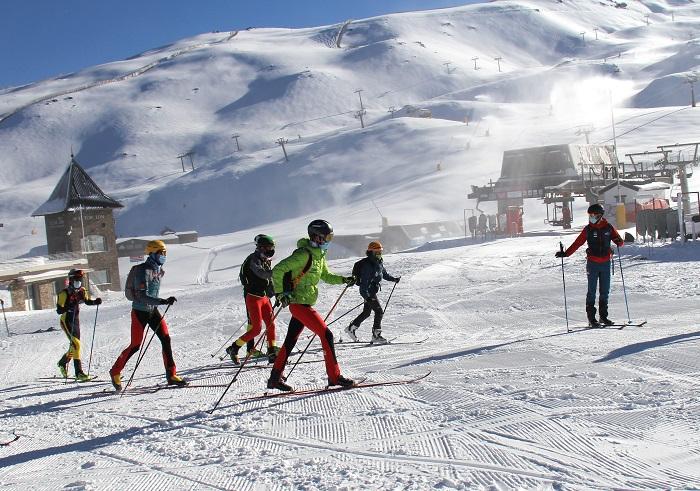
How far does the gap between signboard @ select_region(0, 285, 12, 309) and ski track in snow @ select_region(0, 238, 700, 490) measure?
2626cm

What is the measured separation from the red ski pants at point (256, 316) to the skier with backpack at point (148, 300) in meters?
1.47

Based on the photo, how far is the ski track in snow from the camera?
468cm

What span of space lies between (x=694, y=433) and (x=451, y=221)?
52.5 meters

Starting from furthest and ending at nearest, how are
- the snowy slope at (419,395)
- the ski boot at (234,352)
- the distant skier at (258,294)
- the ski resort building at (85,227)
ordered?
the ski resort building at (85,227) → the ski boot at (234,352) → the distant skier at (258,294) → the snowy slope at (419,395)

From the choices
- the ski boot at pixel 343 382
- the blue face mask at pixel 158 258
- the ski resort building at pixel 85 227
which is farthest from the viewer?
the ski resort building at pixel 85 227

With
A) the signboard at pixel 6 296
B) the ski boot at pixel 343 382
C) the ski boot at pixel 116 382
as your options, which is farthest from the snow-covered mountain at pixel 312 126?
the ski boot at pixel 343 382

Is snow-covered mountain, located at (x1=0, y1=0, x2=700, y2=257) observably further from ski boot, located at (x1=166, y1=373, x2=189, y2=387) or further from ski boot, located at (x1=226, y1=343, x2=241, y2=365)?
ski boot, located at (x1=166, y1=373, x2=189, y2=387)

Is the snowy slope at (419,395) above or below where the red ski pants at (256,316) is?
below

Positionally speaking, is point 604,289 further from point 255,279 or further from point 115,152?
point 115,152

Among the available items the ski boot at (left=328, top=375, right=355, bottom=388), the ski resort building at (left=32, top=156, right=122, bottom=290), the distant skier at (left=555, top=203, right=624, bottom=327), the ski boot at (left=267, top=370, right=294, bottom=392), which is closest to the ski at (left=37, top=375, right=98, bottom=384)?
the ski boot at (left=267, top=370, right=294, bottom=392)

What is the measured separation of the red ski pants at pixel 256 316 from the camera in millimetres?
10031

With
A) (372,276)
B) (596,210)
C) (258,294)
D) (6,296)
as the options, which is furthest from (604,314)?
(6,296)

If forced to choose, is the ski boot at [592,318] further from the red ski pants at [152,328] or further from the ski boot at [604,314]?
the red ski pants at [152,328]

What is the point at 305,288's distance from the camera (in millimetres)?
7344
